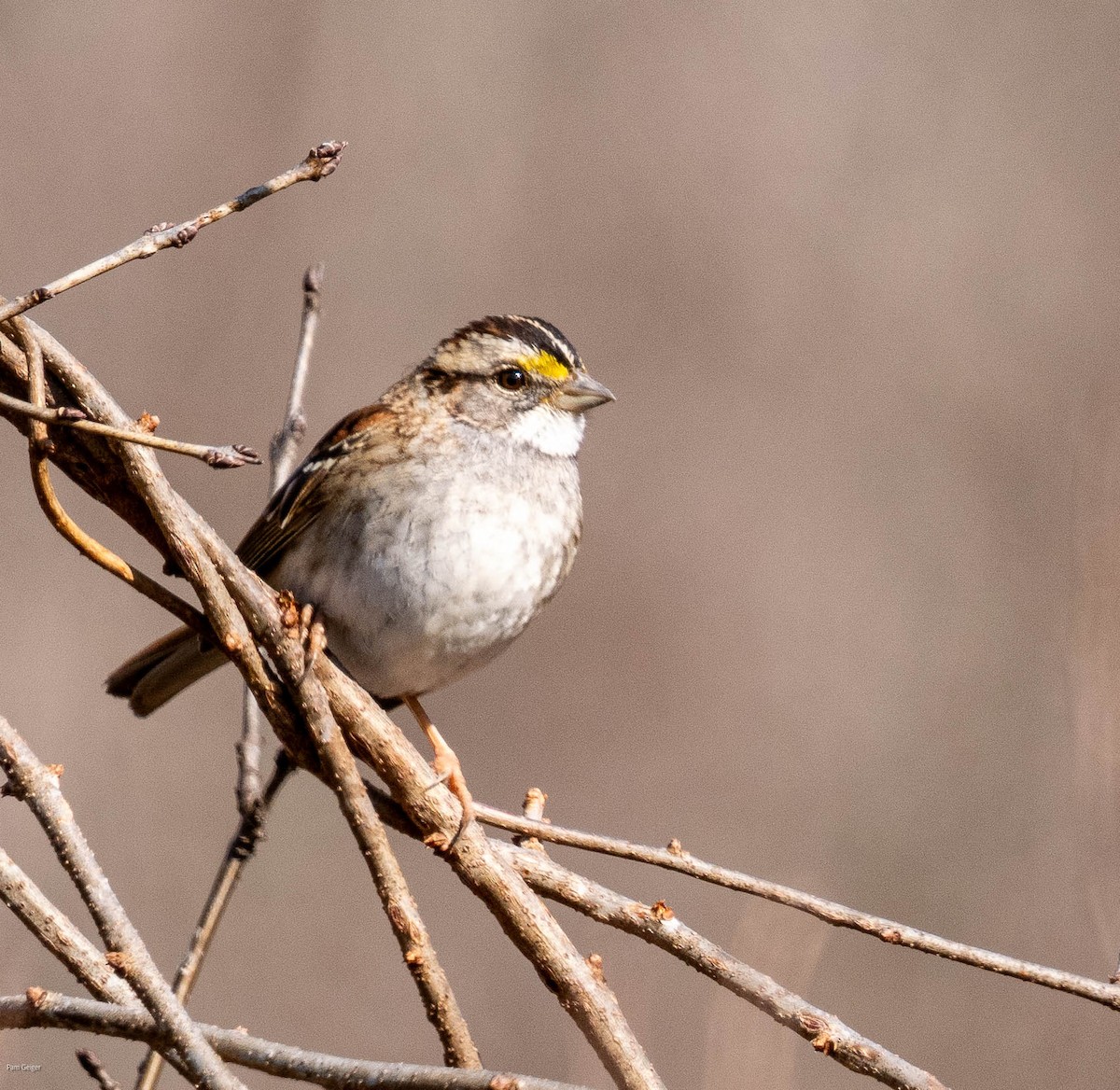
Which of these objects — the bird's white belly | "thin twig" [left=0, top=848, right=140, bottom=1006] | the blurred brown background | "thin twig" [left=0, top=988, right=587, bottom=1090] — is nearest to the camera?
"thin twig" [left=0, top=988, right=587, bottom=1090]

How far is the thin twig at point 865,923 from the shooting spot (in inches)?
75.6

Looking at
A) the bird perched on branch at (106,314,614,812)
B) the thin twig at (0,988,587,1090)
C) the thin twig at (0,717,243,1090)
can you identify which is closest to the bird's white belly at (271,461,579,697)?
the bird perched on branch at (106,314,614,812)

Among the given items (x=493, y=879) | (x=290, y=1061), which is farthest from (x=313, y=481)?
(x=290, y=1061)

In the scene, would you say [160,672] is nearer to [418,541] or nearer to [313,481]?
[313,481]

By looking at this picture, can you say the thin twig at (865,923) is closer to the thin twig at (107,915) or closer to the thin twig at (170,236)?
the thin twig at (107,915)

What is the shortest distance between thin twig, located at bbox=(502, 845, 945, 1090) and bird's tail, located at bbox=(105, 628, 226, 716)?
154 centimetres

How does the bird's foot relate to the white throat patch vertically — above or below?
below

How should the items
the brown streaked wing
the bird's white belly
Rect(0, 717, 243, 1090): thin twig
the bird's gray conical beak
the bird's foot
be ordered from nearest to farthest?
Rect(0, 717, 243, 1090): thin twig < the bird's foot < the bird's white belly < the brown streaked wing < the bird's gray conical beak

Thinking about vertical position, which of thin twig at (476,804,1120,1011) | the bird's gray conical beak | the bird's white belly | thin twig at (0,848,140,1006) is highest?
the bird's gray conical beak

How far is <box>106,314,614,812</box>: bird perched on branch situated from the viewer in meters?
3.49

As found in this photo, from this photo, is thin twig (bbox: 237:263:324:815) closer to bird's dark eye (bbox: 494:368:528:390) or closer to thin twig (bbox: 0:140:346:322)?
bird's dark eye (bbox: 494:368:528:390)

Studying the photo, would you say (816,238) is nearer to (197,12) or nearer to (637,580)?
(637,580)

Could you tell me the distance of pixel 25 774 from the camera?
1778mm

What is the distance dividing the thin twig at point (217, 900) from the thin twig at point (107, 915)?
48cm
